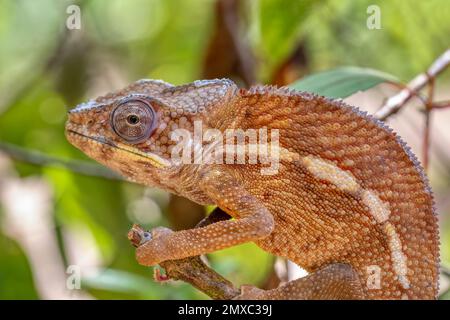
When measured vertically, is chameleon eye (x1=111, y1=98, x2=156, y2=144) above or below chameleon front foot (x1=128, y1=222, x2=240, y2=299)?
above

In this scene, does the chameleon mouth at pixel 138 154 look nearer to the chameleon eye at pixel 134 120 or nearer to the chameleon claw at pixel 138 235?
the chameleon eye at pixel 134 120

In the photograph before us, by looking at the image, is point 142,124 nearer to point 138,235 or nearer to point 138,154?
point 138,154

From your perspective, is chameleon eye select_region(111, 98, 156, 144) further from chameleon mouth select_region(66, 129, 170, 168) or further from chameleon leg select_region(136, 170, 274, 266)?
chameleon leg select_region(136, 170, 274, 266)

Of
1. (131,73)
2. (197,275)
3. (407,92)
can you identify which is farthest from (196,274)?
(131,73)

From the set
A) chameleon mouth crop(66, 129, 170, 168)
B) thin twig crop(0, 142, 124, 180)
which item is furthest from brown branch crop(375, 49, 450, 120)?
thin twig crop(0, 142, 124, 180)

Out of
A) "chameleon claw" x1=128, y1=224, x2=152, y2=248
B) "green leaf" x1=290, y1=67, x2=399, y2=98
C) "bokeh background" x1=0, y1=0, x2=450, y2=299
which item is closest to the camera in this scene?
"chameleon claw" x1=128, y1=224, x2=152, y2=248
